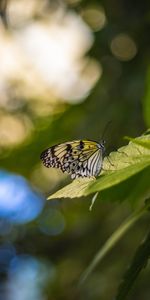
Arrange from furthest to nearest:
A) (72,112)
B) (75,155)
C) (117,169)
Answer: (72,112), (75,155), (117,169)

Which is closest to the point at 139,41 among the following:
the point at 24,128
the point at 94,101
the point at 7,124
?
the point at 94,101

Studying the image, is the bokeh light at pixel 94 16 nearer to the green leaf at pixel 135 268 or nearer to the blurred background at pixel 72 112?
the blurred background at pixel 72 112

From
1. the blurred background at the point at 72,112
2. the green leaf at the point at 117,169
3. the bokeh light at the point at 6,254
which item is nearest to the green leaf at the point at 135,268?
the green leaf at the point at 117,169

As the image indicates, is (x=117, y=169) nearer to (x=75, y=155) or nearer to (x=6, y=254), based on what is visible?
(x=75, y=155)

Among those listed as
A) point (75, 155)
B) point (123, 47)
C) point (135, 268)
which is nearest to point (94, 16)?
point (123, 47)

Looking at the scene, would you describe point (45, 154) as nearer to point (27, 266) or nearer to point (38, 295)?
point (38, 295)

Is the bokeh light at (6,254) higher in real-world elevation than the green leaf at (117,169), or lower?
lower
